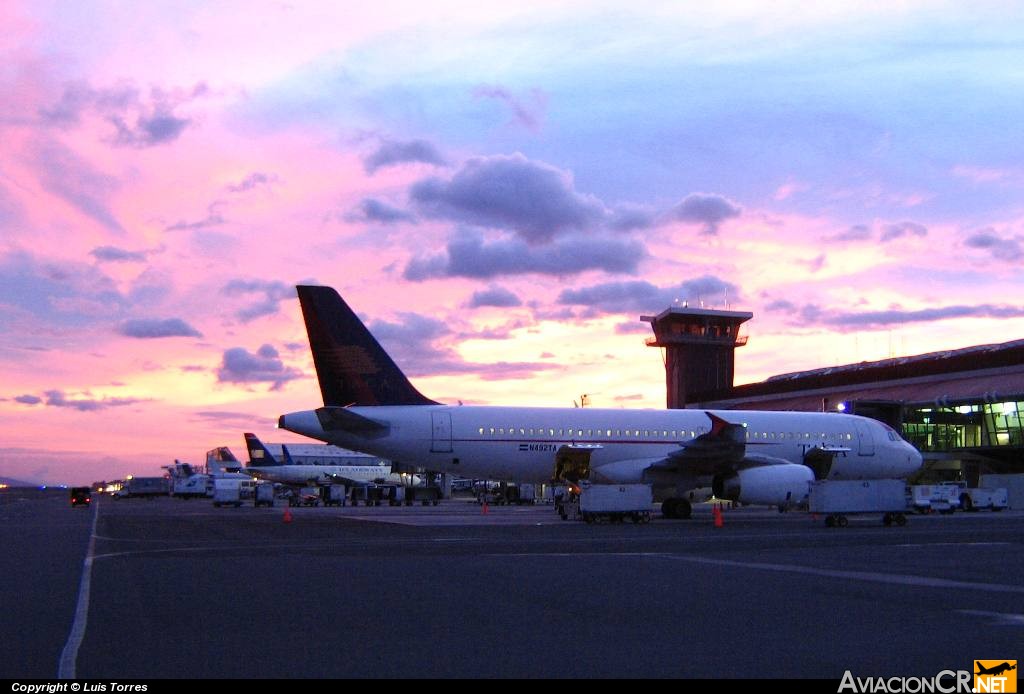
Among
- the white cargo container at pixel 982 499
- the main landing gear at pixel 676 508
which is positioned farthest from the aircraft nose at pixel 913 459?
the main landing gear at pixel 676 508

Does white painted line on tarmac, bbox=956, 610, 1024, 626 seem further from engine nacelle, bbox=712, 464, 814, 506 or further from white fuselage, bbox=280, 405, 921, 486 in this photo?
white fuselage, bbox=280, 405, 921, 486

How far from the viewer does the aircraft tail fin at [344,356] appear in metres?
34.9

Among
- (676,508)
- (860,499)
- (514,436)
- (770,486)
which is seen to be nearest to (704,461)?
(676,508)

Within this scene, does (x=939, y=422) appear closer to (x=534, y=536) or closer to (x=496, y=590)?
(x=534, y=536)

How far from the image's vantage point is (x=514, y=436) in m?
36.4

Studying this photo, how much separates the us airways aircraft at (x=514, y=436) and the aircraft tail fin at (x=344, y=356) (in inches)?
1.3

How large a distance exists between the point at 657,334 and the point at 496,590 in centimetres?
10783

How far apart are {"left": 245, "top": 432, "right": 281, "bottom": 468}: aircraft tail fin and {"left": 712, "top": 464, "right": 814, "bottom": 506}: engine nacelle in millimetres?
66805

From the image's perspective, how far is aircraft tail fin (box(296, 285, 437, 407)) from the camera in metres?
34.9

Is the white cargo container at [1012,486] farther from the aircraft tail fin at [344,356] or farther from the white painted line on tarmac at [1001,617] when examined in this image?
the white painted line on tarmac at [1001,617]

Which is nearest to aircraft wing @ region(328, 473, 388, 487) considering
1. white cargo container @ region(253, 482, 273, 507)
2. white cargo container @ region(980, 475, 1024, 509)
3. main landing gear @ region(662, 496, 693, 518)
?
white cargo container @ region(253, 482, 273, 507)

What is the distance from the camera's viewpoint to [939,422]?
77.2 metres

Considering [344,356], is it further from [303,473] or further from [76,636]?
[303,473]

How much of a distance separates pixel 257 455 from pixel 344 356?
6616 centimetres
